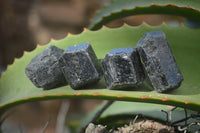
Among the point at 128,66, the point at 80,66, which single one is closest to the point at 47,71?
the point at 80,66

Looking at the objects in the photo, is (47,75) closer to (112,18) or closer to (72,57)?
(72,57)

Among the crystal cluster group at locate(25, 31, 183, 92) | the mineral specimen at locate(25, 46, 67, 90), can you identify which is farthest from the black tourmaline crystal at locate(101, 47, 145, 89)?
the mineral specimen at locate(25, 46, 67, 90)

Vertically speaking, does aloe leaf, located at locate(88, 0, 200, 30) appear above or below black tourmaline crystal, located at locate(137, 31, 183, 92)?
above

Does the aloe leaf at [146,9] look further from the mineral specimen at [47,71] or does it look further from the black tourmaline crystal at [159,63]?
the mineral specimen at [47,71]

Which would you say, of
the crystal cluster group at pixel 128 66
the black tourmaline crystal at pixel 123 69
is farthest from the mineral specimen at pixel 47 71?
the black tourmaline crystal at pixel 123 69

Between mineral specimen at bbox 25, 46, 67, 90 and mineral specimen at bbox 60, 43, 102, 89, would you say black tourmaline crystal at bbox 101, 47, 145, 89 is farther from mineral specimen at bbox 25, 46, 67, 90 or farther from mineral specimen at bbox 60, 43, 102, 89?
A: mineral specimen at bbox 25, 46, 67, 90

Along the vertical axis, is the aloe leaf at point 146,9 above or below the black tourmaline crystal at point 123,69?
above

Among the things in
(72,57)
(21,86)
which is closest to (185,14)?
(72,57)
